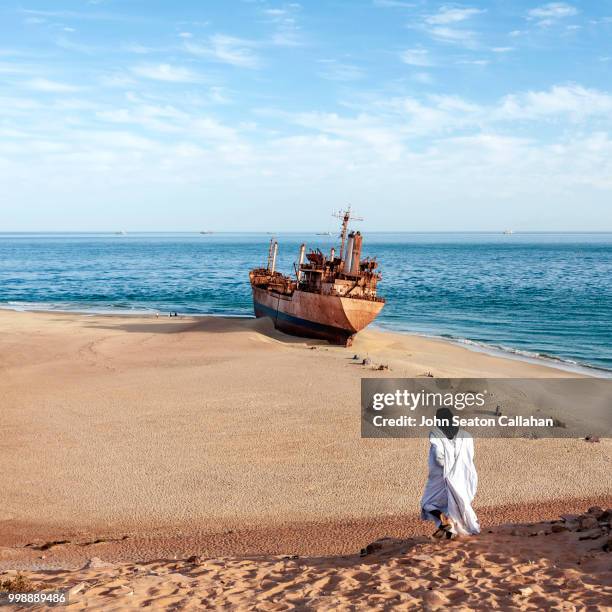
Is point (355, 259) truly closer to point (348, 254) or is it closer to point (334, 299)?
point (348, 254)

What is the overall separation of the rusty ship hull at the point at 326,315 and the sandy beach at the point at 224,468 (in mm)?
6542

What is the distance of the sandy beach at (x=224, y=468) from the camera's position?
1116 centimetres

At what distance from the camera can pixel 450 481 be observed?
8.77 m

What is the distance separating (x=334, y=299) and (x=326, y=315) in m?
1.19

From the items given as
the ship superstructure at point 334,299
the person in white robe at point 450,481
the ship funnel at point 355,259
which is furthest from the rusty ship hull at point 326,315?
the person in white robe at point 450,481

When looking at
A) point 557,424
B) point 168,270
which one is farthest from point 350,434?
point 168,270

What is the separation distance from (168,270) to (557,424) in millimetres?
82684

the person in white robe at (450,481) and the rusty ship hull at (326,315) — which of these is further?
the rusty ship hull at (326,315)

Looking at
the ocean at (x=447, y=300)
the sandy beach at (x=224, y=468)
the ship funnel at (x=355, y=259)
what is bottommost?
the sandy beach at (x=224, y=468)

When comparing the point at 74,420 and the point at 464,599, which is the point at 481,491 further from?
the point at 74,420

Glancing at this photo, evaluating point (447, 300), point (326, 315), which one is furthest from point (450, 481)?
point (447, 300)

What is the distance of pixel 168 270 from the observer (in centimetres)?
9519

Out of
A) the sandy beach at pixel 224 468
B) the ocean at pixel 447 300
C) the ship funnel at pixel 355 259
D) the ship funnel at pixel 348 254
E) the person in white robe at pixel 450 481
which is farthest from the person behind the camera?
the ocean at pixel 447 300

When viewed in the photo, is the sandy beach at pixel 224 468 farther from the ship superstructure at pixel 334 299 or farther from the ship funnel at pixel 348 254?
the ship funnel at pixel 348 254
